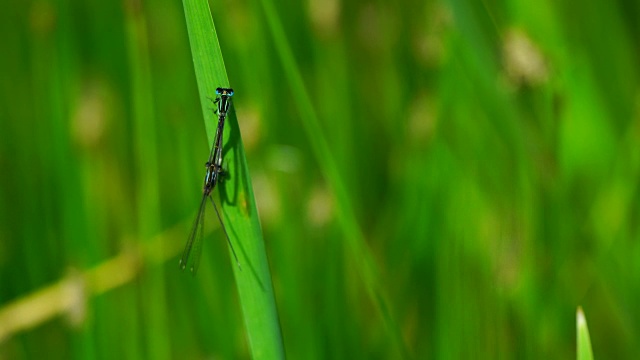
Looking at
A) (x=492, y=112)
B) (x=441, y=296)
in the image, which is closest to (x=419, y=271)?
(x=441, y=296)

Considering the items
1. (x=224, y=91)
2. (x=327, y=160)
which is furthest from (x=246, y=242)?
(x=327, y=160)

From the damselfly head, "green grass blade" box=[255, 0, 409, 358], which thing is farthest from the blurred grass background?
the damselfly head

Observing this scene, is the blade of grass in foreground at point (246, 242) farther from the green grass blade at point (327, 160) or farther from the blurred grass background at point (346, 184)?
the blurred grass background at point (346, 184)

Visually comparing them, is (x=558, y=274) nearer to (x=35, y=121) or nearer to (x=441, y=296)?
(x=441, y=296)

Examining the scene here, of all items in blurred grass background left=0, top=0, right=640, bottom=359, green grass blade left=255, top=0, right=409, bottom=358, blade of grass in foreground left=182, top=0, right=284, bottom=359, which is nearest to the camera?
blade of grass in foreground left=182, top=0, right=284, bottom=359

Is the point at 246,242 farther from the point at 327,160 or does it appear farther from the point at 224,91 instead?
the point at 327,160

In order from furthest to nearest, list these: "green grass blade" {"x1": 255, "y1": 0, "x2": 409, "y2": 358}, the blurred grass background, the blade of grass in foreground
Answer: the blurred grass background → "green grass blade" {"x1": 255, "y1": 0, "x2": 409, "y2": 358} → the blade of grass in foreground

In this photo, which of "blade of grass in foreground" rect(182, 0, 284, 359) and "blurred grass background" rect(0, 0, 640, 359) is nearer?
"blade of grass in foreground" rect(182, 0, 284, 359)

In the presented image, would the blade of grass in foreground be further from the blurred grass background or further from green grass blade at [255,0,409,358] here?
the blurred grass background
